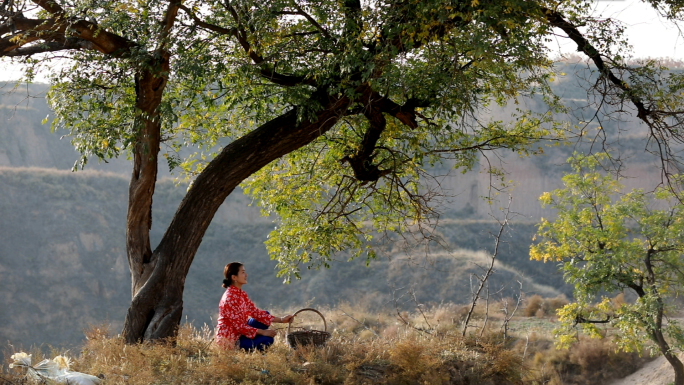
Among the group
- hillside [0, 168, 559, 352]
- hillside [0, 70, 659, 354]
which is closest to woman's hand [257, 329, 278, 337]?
hillside [0, 70, 659, 354]

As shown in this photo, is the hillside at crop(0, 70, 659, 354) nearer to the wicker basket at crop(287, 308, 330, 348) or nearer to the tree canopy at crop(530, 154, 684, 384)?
the tree canopy at crop(530, 154, 684, 384)

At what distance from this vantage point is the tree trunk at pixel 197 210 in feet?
22.9

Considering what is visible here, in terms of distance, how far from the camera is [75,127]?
25.3ft

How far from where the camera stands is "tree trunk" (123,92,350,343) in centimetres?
698

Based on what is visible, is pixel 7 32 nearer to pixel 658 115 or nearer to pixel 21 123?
pixel 658 115

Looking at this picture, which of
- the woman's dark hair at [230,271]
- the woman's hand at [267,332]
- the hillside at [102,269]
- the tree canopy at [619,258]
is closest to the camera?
the woman's hand at [267,332]

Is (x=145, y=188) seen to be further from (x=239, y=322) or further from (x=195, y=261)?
(x=195, y=261)

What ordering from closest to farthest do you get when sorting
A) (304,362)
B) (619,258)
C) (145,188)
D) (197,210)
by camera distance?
(304,362), (197,210), (145,188), (619,258)

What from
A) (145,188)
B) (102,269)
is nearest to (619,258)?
(145,188)

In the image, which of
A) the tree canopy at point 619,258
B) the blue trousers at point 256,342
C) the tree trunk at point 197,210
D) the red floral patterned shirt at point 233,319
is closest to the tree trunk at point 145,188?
the tree trunk at point 197,210

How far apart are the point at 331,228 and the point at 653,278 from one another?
9.33 m

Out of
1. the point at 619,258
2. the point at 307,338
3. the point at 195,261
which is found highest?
the point at 619,258

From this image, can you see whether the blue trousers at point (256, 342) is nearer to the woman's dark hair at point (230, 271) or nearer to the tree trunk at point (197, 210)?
the woman's dark hair at point (230, 271)

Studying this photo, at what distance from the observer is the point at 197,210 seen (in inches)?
283
